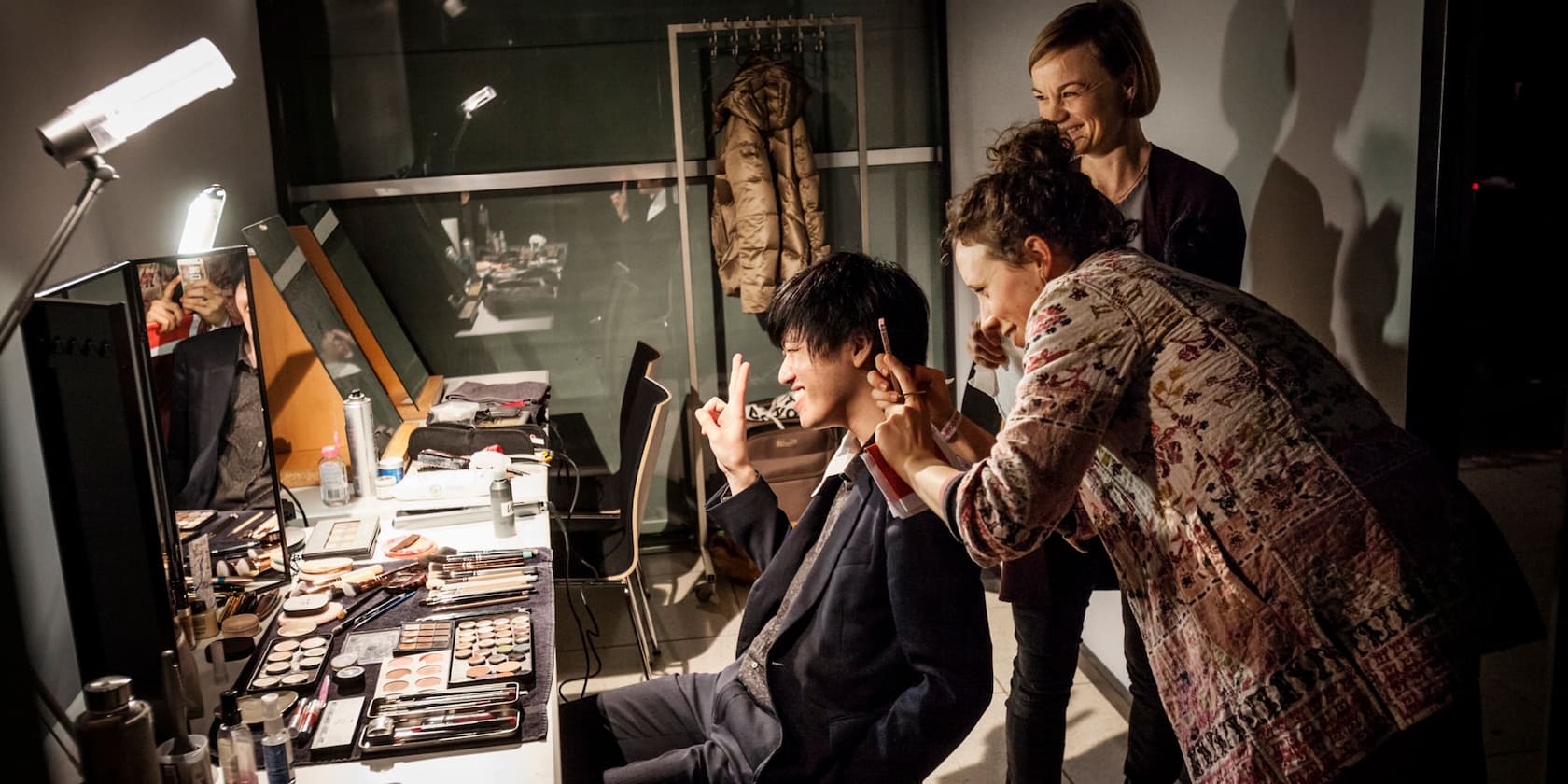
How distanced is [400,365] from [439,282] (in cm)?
55

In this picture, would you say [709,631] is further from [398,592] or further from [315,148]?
[315,148]

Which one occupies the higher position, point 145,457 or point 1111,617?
point 145,457

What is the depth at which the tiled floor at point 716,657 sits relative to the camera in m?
2.83

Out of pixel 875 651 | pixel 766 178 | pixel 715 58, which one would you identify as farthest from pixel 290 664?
pixel 715 58

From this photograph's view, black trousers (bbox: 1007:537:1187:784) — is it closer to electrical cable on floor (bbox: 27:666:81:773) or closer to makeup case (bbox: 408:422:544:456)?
makeup case (bbox: 408:422:544:456)

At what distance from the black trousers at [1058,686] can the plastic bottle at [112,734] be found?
62.3 inches

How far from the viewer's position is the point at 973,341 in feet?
6.68

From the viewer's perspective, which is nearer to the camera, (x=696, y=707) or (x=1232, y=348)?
(x=1232, y=348)

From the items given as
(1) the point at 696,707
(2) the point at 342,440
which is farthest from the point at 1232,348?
(2) the point at 342,440

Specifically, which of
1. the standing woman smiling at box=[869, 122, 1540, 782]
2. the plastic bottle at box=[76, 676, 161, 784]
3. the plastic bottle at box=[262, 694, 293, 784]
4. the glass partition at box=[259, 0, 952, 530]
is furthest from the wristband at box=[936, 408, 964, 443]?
the glass partition at box=[259, 0, 952, 530]

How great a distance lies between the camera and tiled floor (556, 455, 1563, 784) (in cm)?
157

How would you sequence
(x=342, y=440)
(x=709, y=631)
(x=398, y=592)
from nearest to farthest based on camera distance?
(x=398, y=592)
(x=342, y=440)
(x=709, y=631)

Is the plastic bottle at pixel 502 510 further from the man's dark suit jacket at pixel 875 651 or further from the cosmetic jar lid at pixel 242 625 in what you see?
the man's dark suit jacket at pixel 875 651

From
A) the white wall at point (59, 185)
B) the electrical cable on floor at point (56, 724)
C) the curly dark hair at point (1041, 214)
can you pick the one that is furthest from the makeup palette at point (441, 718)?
the curly dark hair at point (1041, 214)
